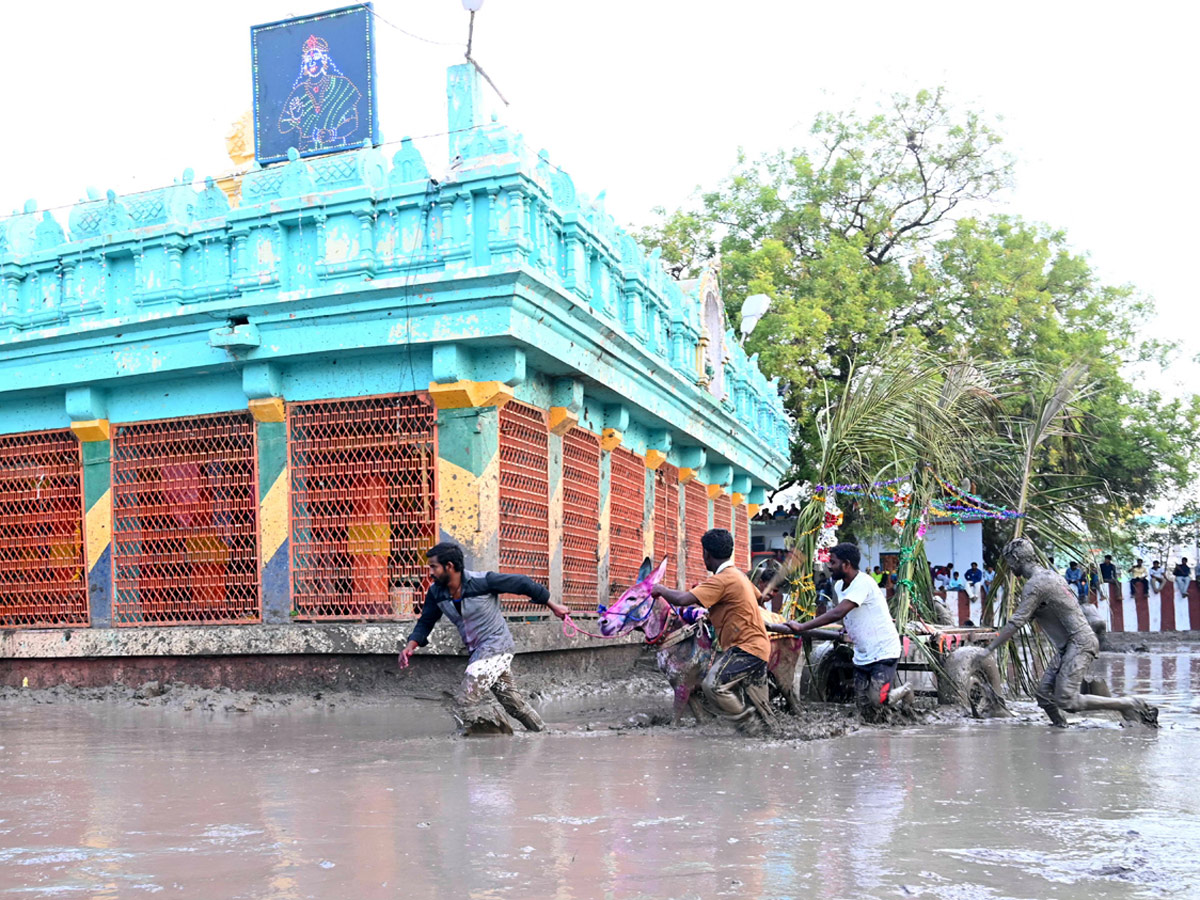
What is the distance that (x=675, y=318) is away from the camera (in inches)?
612

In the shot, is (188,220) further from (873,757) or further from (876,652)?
(873,757)

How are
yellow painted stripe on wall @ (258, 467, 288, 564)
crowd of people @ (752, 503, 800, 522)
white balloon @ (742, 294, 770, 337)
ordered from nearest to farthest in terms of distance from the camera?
yellow painted stripe on wall @ (258, 467, 288, 564) < white balloon @ (742, 294, 770, 337) < crowd of people @ (752, 503, 800, 522)

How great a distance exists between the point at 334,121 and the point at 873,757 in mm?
8829

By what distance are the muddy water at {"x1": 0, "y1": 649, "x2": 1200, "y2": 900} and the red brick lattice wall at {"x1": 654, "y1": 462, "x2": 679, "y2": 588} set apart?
836 cm

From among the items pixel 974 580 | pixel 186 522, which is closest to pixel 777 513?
pixel 974 580

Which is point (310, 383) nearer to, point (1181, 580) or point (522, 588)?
point (522, 588)

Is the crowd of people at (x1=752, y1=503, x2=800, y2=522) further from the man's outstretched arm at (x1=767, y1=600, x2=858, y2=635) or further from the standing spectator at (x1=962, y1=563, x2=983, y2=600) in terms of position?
the man's outstretched arm at (x1=767, y1=600, x2=858, y2=635)

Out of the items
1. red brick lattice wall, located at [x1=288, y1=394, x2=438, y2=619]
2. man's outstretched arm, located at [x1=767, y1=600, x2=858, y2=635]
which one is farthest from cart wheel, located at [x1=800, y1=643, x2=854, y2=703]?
red brick lattice wall, located at [x1=288, y1=394, x2=438, y2=619]

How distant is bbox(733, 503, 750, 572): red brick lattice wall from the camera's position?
2252 cm

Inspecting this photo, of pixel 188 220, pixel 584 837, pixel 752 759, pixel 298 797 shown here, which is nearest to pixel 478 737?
pixel 752 759

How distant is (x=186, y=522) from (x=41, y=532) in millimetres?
2002

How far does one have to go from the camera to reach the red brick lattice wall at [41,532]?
12742mm

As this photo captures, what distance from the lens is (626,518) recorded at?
1550cm

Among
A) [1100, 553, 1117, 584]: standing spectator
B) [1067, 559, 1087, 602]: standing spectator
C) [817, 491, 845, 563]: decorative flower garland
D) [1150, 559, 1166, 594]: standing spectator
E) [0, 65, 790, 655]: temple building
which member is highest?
[0, 65, 790, 655]: temple building
